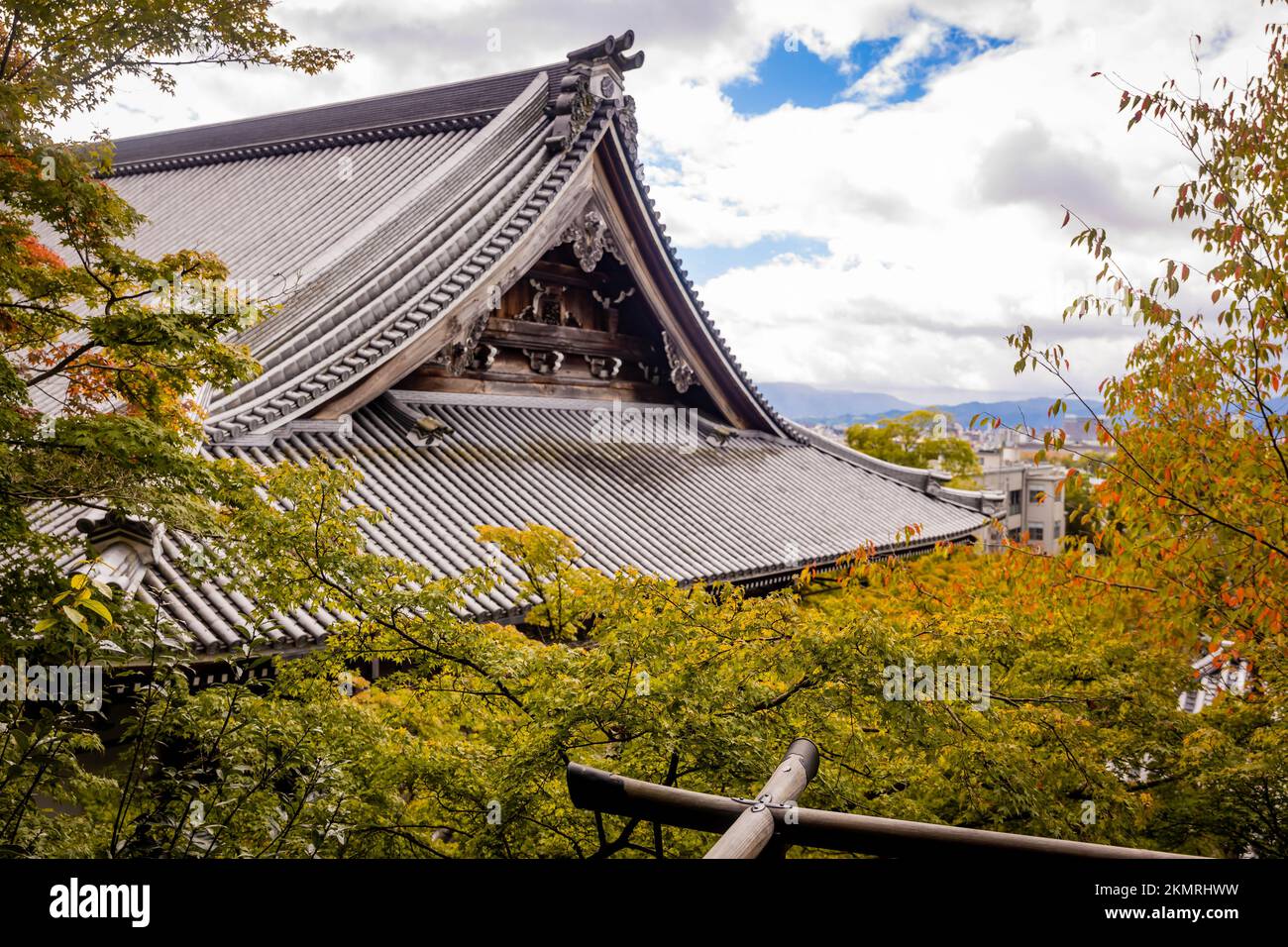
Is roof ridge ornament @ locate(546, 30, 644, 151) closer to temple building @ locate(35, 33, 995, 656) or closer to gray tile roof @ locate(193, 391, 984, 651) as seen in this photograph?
temple building @ locate(35, 33, 995, 656)

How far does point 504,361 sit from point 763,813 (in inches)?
376

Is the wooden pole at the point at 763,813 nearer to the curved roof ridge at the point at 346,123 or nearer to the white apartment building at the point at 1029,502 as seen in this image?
the curved roof ridge at the point at 346,123

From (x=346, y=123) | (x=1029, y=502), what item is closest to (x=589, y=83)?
(x=346, y=123)

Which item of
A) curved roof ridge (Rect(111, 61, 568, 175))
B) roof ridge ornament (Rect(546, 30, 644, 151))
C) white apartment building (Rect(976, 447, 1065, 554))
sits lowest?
white apartment building (Rect(976, 447, 1065, 554))

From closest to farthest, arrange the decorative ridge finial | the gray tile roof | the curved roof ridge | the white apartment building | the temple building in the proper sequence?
the gray tile roof < the temple building < the decorative ridge finial < the curved roof ridge < the white apartment building

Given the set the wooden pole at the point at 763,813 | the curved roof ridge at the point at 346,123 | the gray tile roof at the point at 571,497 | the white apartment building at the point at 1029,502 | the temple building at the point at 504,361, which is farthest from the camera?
the white apartment building at the point at 1029,502

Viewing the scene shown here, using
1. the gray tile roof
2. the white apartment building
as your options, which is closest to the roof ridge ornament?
the gray tile roof

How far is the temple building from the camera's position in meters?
8.34

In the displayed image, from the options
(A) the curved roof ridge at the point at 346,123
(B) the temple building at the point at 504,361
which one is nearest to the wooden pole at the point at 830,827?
(B) the temple building at the point at 504,361

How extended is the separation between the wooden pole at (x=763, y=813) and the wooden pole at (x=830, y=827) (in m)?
0.03

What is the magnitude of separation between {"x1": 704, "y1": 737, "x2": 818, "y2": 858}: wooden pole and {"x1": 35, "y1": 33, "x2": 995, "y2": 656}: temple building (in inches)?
159

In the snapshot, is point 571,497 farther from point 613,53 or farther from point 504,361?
point 613,53

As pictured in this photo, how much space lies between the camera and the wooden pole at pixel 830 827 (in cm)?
207

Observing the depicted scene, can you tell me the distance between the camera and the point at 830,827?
7.13ft
